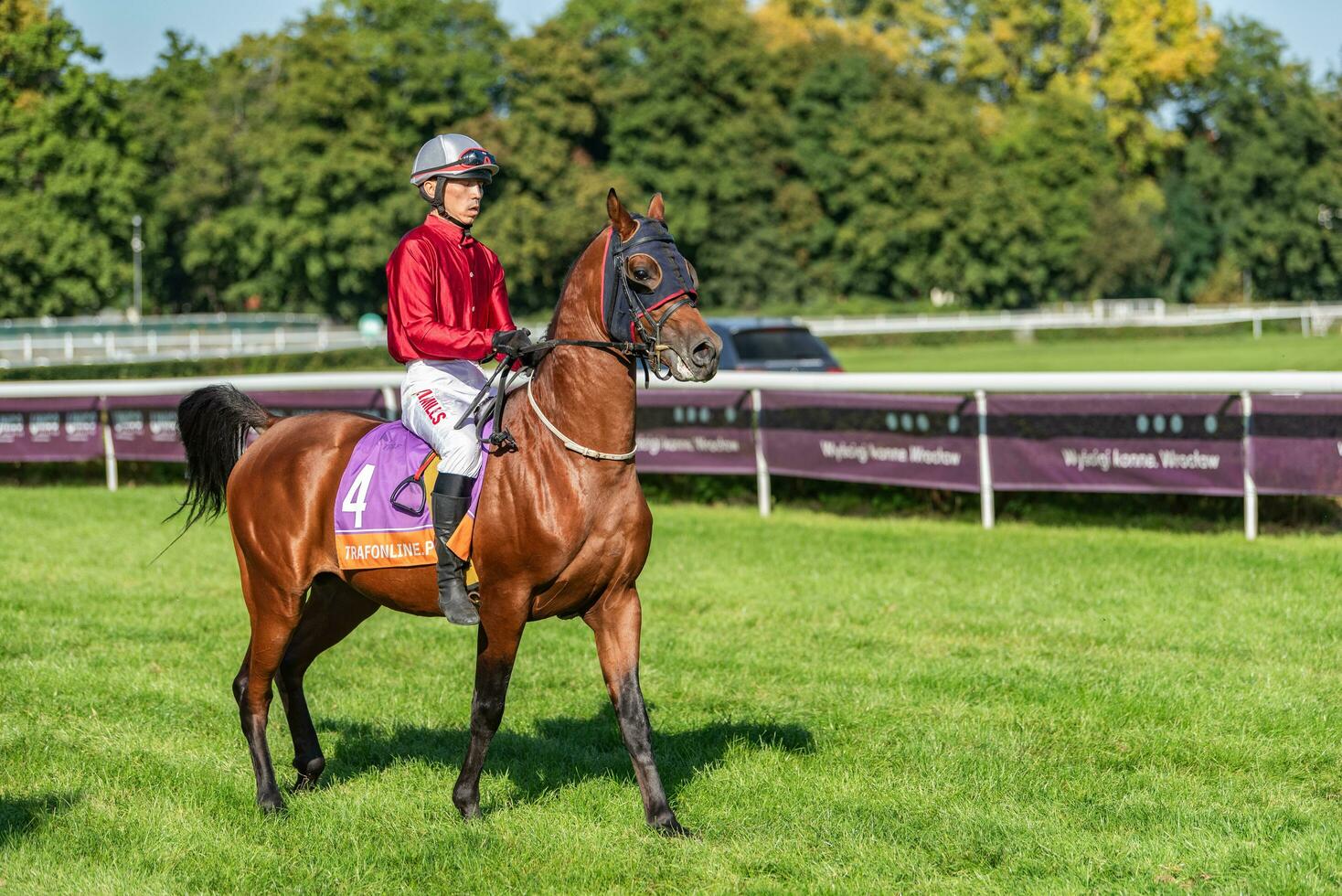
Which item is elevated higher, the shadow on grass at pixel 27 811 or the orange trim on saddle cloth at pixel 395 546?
the orange trim on saddle cloth at pixel 395 546

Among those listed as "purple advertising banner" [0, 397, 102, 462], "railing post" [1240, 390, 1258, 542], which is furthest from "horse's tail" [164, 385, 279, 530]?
"purple advertising banner" [0, 397, 102, 462]

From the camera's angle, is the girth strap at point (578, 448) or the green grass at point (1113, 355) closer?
the girth strap at point (578, 448)

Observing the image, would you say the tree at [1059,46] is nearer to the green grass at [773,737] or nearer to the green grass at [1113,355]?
the green grass at [1113,355]

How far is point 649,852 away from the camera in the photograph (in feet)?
15.5

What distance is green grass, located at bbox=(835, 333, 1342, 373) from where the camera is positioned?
28.1 m

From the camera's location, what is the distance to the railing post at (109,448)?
1598 cm

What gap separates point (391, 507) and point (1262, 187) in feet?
240

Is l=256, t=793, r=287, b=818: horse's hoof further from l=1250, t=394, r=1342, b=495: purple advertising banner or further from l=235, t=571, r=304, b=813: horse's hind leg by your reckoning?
l=1250, t=394, r=1342, b=495: purple advertising banner

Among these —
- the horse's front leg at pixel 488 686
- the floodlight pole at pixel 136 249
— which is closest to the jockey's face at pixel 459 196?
the horse's front leg at pixel 488 686

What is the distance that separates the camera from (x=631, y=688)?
193 inches

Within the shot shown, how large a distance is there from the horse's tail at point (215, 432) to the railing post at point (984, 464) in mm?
6793

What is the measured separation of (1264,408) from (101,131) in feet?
163

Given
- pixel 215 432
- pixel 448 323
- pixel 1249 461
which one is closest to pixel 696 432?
pixel 1249 461

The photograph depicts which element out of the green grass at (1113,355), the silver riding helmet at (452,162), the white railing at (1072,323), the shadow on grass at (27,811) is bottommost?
the green grass at (1113,355)
